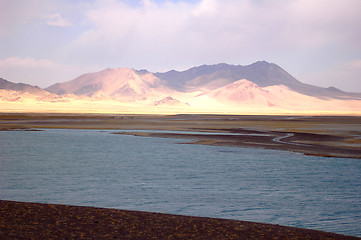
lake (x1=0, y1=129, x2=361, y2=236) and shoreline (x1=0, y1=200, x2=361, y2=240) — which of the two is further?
lake (x1=0, y1=129, x2=361, y2=236)

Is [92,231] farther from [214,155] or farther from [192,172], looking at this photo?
[214,155]

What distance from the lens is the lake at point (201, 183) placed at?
13.5 meters

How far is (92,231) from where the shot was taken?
10.1 metres

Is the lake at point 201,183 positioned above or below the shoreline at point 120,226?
below

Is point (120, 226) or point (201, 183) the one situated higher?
point (120, 226)

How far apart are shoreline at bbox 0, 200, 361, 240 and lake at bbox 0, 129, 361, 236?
1424 mm

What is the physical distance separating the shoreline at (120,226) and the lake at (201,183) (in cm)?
142

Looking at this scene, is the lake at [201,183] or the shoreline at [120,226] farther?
the lake at [201,183]

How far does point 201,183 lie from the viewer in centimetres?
1809

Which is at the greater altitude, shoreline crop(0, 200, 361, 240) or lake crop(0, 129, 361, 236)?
shoreline crop(0, 200, 361, 240)

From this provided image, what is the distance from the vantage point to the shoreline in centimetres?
988

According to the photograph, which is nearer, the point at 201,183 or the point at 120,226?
the point at 120,226

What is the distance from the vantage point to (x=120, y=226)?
34.8 ft

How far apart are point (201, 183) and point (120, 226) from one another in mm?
7772
